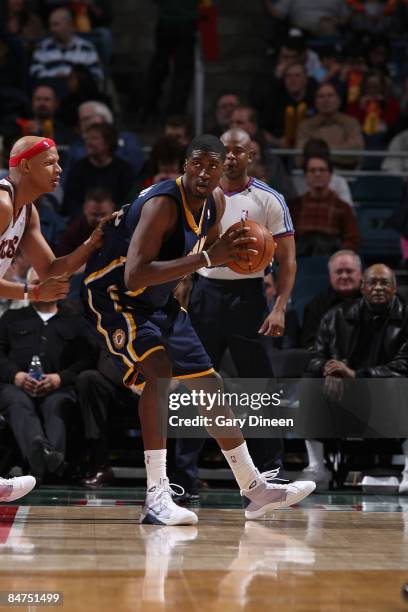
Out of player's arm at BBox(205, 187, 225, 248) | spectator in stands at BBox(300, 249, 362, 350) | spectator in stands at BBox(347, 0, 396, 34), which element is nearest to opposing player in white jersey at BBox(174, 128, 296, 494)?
player's arm at BBox(205, 187, 225, 248)

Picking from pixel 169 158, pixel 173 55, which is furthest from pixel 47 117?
pixel 169 158

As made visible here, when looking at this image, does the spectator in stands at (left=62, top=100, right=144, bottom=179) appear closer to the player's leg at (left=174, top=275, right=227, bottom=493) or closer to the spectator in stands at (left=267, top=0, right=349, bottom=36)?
the spectator in stands at (left=267, top=0, right=349, bottom=36)

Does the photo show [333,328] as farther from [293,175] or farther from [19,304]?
[293,175]

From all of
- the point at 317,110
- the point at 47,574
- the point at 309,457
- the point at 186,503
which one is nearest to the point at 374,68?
the point at 317,110

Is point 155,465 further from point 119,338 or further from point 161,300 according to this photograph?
point 161,300

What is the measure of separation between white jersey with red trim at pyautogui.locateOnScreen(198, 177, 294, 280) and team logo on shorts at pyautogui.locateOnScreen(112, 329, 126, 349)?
1049mm

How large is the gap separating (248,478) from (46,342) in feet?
7.50

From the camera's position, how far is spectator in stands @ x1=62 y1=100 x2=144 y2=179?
9.57 meters

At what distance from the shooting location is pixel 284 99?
1084 centimetres

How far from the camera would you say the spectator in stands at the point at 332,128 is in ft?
33.3

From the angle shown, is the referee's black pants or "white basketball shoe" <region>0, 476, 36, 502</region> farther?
the referee's black pants

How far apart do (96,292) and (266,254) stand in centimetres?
89

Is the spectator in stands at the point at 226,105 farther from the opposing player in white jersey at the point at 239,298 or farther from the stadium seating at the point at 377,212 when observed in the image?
the opposing player in white jersey at the point at 239,298

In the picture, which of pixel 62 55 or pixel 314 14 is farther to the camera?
pixel 314 14
